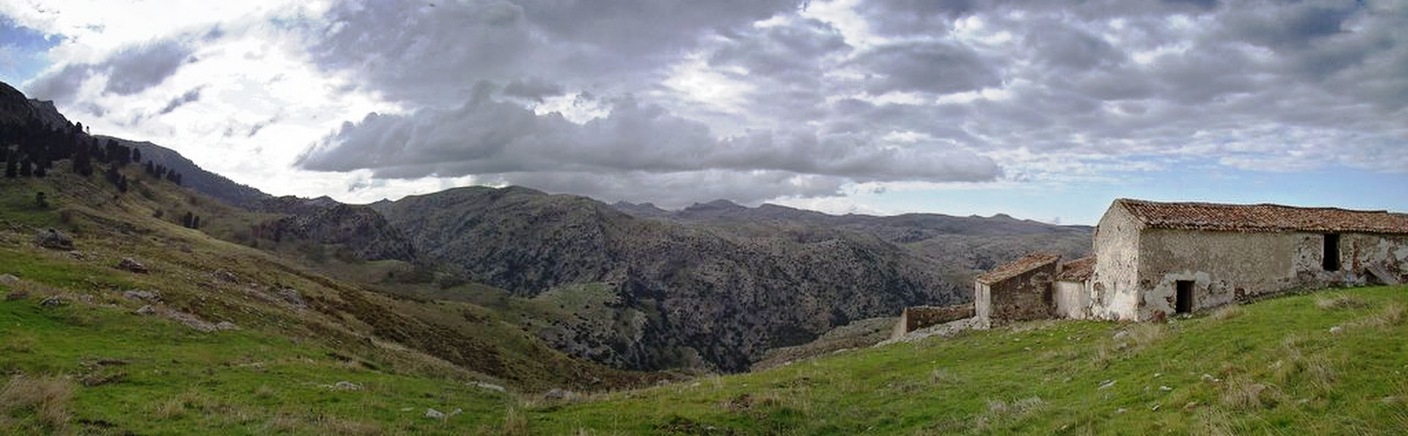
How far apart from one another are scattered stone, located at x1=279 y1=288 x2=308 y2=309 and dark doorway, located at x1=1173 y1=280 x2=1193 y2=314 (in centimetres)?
4626

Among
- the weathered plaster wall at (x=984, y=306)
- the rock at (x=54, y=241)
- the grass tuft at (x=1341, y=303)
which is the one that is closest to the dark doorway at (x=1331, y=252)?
the grass tuft at (x=1341, y=303)

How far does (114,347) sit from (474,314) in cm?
6878

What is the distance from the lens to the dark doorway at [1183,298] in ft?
102

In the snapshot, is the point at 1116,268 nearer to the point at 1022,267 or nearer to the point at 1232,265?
the point at 1232,265

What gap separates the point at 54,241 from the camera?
Answer: 153 feet

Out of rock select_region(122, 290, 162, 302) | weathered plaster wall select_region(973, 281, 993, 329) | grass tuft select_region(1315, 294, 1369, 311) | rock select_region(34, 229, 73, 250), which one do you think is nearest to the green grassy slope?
grass tuft select_region(1315, 294, 1369, 311)

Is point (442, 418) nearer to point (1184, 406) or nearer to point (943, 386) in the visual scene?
point (943, 386)

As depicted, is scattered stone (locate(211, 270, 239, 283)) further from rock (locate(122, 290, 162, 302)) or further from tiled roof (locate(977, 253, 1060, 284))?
tiled roof (locate(977, 253, 1060, 284))

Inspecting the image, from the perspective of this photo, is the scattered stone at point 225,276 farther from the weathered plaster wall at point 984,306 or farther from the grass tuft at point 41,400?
the weathered plaster wall at point 984,306

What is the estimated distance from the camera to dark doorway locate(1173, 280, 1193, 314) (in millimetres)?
31078

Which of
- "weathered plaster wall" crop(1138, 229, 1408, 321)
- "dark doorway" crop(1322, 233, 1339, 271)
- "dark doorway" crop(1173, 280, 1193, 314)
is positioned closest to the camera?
"weathered plaster wall" crop(1138, 229, 1408, 321)

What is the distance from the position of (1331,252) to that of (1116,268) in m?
9.43

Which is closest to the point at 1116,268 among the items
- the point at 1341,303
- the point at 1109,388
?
the point at 1341,303

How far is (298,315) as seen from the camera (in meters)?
41.0
